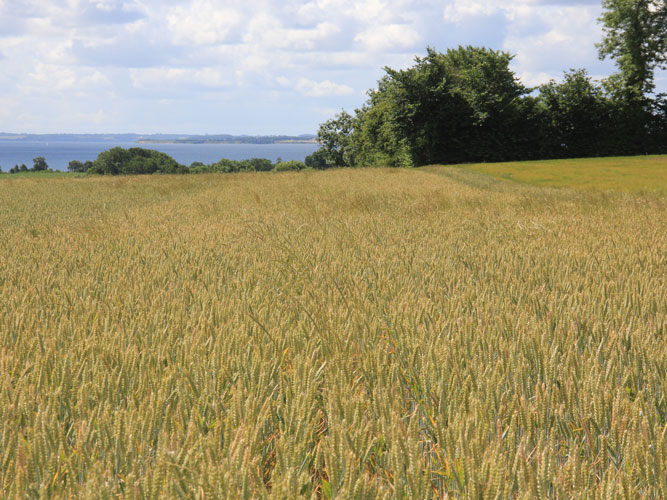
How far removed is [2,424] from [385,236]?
4138 mm

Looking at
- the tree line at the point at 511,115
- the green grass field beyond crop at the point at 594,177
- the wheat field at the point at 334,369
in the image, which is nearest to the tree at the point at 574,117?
the tree line at the point at 511,115

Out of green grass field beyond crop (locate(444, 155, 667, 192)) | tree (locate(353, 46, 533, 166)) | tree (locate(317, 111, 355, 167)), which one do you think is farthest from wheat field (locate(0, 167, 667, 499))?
tree (locate(317, 111, 355, 167))

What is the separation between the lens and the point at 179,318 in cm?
225

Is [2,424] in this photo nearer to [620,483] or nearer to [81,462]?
[81,462]

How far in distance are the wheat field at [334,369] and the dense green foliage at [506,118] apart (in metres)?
27.8

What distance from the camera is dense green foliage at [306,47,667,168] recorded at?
31.4 metres

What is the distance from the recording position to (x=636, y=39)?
34.4 metres

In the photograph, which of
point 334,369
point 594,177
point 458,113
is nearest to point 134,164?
point 458,113

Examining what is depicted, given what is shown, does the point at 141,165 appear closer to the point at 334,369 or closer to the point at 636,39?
the point at 636,39

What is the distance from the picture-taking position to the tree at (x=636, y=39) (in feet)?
110

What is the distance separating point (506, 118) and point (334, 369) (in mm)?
32715

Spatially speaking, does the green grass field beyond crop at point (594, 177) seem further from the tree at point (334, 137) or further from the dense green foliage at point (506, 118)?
the tree at point (334, 137)

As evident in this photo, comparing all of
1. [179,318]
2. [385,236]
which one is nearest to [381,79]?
[385,236]

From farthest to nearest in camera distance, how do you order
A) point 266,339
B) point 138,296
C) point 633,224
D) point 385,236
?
point 633,224 → point 385,236 → point 138,296 → point 266,339
